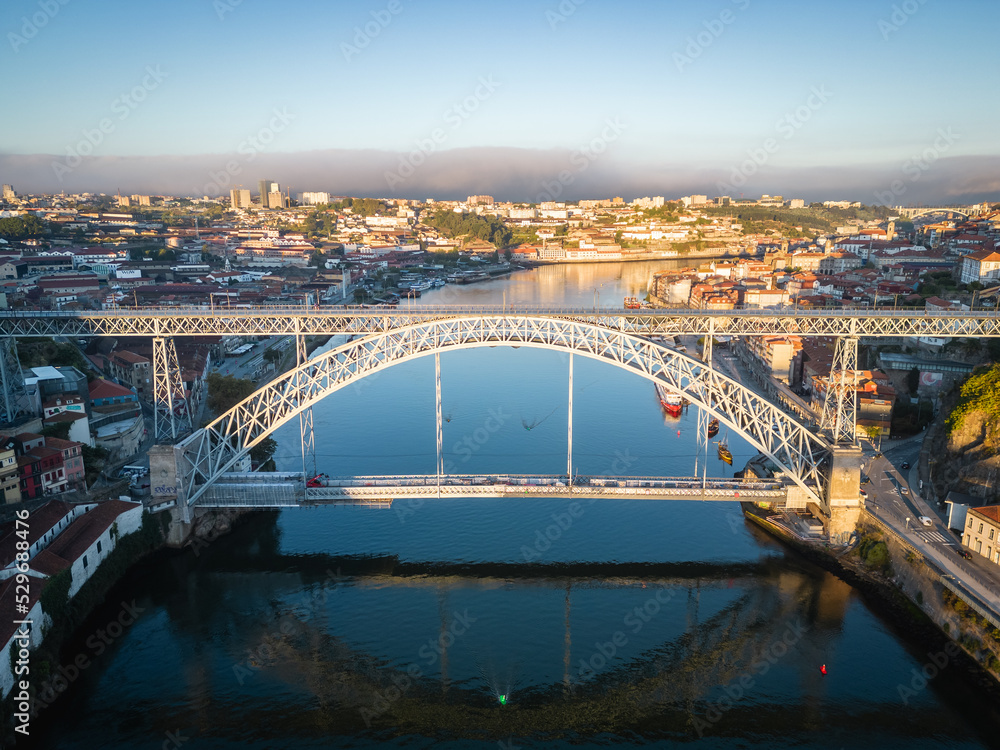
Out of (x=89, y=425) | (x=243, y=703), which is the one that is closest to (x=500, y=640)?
(x=243, y=703)

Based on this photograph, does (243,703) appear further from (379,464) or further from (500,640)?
(379,464)

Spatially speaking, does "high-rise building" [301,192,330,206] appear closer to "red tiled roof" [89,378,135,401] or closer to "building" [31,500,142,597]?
"red tiled roof" [89,378,135,401]

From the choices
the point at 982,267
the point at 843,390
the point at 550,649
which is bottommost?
the point at 550,649

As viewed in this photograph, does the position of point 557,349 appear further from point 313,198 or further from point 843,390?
point 313,198

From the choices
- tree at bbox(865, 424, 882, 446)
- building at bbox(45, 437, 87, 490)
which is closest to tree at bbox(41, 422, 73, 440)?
building at bbox(45, 437, 87, 490)

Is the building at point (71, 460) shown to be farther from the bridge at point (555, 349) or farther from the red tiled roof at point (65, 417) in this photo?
the bridge at point (555, 349)

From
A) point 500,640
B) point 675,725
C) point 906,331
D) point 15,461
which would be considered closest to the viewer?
point 675,725

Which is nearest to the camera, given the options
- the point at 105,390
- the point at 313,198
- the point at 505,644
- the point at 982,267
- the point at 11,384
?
the point at 505,644

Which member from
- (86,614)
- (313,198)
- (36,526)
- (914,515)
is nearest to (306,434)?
(36,526)
